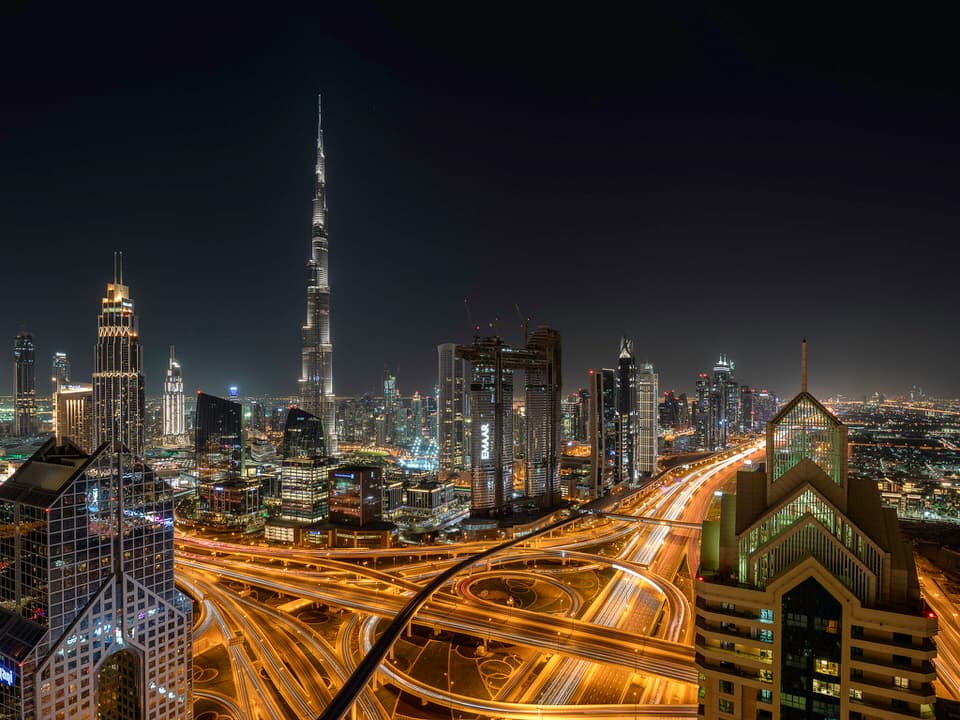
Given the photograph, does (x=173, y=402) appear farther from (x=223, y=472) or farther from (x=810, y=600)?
(x=810, y=600)

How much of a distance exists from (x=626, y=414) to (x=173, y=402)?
12319 cm

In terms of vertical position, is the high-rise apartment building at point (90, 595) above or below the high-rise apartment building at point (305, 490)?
above

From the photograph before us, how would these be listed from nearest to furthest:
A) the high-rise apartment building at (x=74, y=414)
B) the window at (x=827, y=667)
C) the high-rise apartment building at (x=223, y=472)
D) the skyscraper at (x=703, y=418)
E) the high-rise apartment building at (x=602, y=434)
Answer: the window at (x=827, y=667), the high-rise apartment building at (x=223, y=472), the high-rise apartment building at (x=602, y=434), the high-rise apartment building at (x=74, y=414), the skyscraper at (x=703, y=418)

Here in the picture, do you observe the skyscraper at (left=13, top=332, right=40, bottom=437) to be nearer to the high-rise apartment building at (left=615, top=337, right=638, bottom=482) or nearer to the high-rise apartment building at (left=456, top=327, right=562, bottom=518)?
the high-rise apartment building at (left=456, top=327, right=562, bottom=518)

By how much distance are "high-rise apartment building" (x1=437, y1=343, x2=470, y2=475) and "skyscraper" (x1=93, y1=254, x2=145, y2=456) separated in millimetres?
51136

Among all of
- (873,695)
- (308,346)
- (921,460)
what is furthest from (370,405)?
(873,695)

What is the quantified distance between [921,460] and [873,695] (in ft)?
269

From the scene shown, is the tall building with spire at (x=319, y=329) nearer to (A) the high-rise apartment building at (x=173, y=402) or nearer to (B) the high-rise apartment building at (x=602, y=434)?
(A) the high-rise apartment building at (x=173, y=402)

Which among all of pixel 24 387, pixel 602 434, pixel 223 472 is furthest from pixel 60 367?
pixel 602 434

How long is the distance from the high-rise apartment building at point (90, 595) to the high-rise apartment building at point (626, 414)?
225 feet

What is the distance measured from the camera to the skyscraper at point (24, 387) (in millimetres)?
109625

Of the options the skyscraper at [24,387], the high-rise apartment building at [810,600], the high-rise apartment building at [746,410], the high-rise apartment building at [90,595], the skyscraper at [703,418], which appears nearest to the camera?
the high-rise apartment building at [810,600]

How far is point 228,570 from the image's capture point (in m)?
39.5

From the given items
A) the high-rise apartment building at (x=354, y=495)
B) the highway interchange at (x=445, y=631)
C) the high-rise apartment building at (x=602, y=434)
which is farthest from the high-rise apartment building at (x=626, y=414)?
the high-rise apartment building at (x=354, y=495)
